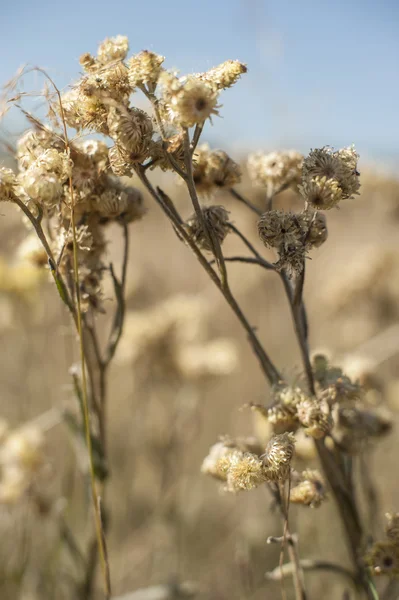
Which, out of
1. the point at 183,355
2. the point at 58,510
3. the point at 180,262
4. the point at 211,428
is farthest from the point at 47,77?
the point at 180,262

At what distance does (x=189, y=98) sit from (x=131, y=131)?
0.43ft

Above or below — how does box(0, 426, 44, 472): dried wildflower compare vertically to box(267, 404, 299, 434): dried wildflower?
above

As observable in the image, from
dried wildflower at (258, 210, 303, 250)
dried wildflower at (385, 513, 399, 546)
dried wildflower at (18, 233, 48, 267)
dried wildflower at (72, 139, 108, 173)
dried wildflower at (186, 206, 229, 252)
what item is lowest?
dried wildflower at (385, 513, 399, 546)

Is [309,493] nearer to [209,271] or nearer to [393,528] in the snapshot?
[393,528]

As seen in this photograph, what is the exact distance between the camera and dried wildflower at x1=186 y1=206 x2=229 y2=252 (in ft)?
3.52

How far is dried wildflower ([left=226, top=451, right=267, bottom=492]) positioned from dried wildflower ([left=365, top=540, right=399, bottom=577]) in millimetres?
359

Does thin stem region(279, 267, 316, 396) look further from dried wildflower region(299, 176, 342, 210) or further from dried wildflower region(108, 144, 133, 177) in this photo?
dried wildflower region(108, 144, 133, 177)

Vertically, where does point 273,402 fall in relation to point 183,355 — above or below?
below

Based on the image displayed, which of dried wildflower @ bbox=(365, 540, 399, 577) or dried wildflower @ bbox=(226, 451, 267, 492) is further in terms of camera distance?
dried wildflower @ bbox=(365, 540, 399, 577)

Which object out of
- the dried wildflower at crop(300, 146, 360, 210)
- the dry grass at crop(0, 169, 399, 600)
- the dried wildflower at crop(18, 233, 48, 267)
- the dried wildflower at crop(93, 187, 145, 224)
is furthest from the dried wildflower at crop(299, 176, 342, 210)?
the dry grass at crop(0, 169, 399, 600)

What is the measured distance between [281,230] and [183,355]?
1764 millimetres

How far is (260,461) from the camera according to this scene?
3.01 feet

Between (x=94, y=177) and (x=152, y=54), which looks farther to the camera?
(x=94, y=177)

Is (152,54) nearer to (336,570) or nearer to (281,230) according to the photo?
(281,230)
